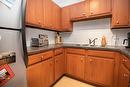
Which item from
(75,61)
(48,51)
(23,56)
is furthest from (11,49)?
(75,61)

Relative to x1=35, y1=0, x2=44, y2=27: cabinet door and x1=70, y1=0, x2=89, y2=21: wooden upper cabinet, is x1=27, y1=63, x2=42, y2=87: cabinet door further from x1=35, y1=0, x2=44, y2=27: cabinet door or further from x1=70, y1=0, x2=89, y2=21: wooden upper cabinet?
x1=70, y1=0, x2=89, y2=21: wooden upper cabinet

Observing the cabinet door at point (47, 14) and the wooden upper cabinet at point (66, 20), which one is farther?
the wooden upper cabinet at point (66, 20)

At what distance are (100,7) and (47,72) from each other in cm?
188

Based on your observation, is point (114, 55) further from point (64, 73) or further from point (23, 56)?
point (23, 56)

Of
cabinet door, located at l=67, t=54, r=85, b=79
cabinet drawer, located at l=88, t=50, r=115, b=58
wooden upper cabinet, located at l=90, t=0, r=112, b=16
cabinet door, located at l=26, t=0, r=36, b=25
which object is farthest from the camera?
cabinet door, located at l=67, t=54, r=85, b=79

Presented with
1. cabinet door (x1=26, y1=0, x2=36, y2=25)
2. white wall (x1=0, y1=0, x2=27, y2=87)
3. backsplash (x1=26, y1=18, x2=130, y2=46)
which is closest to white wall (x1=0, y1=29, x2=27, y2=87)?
white wall (x1=0, y1=0, x2=27, y2=87)

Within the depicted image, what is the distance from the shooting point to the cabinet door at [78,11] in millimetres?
2380

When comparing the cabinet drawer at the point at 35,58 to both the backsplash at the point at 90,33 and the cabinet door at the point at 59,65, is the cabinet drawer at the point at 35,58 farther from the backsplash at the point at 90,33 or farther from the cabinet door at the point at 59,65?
the backsplash at the point at 90,33

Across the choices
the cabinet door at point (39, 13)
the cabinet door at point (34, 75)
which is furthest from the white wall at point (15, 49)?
the cabinet door at point (39, 13)

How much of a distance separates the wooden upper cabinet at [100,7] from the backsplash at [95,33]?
32 cm

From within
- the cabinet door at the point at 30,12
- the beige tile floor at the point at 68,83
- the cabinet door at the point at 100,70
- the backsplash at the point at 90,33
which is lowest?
the beige tile floor at the point at 68,83

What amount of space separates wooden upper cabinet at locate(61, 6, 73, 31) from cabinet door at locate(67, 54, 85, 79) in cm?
88

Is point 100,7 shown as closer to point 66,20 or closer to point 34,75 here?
point 66,20

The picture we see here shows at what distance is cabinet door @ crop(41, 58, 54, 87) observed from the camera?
1666 mm
